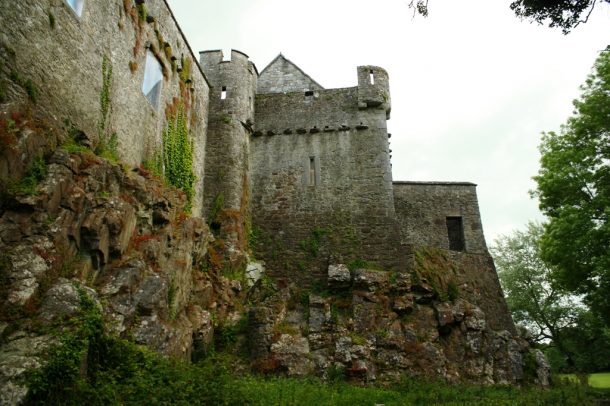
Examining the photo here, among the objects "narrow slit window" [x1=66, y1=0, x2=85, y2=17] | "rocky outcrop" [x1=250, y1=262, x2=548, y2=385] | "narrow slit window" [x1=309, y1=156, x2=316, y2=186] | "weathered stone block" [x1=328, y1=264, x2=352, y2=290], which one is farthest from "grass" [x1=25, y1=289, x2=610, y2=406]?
"narrow slit window" [x1=309, y1=156, x2=316, y2=186]

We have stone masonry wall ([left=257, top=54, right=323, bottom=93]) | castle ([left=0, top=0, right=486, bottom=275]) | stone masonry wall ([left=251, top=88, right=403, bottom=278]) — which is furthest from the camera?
stone masonry wall ([left=257, top=54, right=323, bottom=93])

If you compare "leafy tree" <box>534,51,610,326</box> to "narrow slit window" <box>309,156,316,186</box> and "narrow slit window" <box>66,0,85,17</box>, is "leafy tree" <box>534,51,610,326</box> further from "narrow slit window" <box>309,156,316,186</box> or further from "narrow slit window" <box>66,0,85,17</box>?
"narrow slit window" <box>66,0,85,17</box>

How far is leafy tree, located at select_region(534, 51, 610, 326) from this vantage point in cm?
1516

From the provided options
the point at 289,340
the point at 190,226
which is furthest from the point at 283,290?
the point at 190,226

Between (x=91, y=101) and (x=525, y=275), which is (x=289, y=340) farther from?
(x=525, y=275)

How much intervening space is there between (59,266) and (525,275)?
31.3 m

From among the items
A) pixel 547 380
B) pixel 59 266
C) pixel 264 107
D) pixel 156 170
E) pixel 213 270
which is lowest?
pixel 547 380

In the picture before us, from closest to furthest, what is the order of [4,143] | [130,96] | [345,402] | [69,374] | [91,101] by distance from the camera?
1. [69,374]
2. [4,143]
3. [345,402]
4. [91,101]
5. [130,96]

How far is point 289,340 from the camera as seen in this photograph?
44.0 ft

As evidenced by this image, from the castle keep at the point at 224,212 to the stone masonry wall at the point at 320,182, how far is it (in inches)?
2.4

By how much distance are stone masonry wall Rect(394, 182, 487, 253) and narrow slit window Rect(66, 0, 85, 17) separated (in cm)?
1434

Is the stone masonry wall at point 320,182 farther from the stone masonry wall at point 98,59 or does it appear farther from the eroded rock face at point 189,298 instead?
the stone masonry wall at point 98,59

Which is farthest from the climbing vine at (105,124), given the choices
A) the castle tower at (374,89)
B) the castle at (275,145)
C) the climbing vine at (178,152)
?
the castle tower at (374,89)

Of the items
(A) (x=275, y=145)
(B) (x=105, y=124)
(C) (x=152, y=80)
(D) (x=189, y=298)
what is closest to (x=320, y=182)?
(A) (x=275, y=145)
